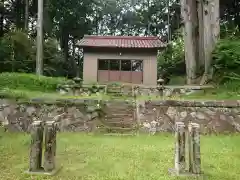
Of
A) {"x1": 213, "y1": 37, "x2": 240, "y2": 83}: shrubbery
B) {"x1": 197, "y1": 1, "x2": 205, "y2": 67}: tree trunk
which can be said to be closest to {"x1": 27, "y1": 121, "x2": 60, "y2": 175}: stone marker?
{"x1": 213, "y1": 37, "x2": 240, "y2": 83}: shrubbery

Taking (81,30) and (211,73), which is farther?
(81,30)

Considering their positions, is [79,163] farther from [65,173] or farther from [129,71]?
[129,71]

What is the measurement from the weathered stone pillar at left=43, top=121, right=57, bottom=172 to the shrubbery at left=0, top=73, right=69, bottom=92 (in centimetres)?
776

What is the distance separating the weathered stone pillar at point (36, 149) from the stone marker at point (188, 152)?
7.00 feet

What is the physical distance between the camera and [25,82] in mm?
12469

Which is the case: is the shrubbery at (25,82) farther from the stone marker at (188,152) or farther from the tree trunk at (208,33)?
the stone marker at (188,152)

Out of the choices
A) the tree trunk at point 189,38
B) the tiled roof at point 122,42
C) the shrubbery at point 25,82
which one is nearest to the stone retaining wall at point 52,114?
the shrubbery at point 25,82

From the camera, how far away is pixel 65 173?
452cm

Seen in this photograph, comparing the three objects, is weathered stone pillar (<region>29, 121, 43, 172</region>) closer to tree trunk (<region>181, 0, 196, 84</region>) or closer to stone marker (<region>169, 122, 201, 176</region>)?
stone marker (<region>169, 122, 201, 176</region>)

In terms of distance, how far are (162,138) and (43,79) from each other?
792 centimetres

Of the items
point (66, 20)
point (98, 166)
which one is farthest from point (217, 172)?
point (66, 20)

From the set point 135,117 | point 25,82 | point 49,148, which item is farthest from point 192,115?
point 25,82

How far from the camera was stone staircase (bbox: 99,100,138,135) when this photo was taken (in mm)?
8023

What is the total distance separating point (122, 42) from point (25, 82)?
8.00 m
